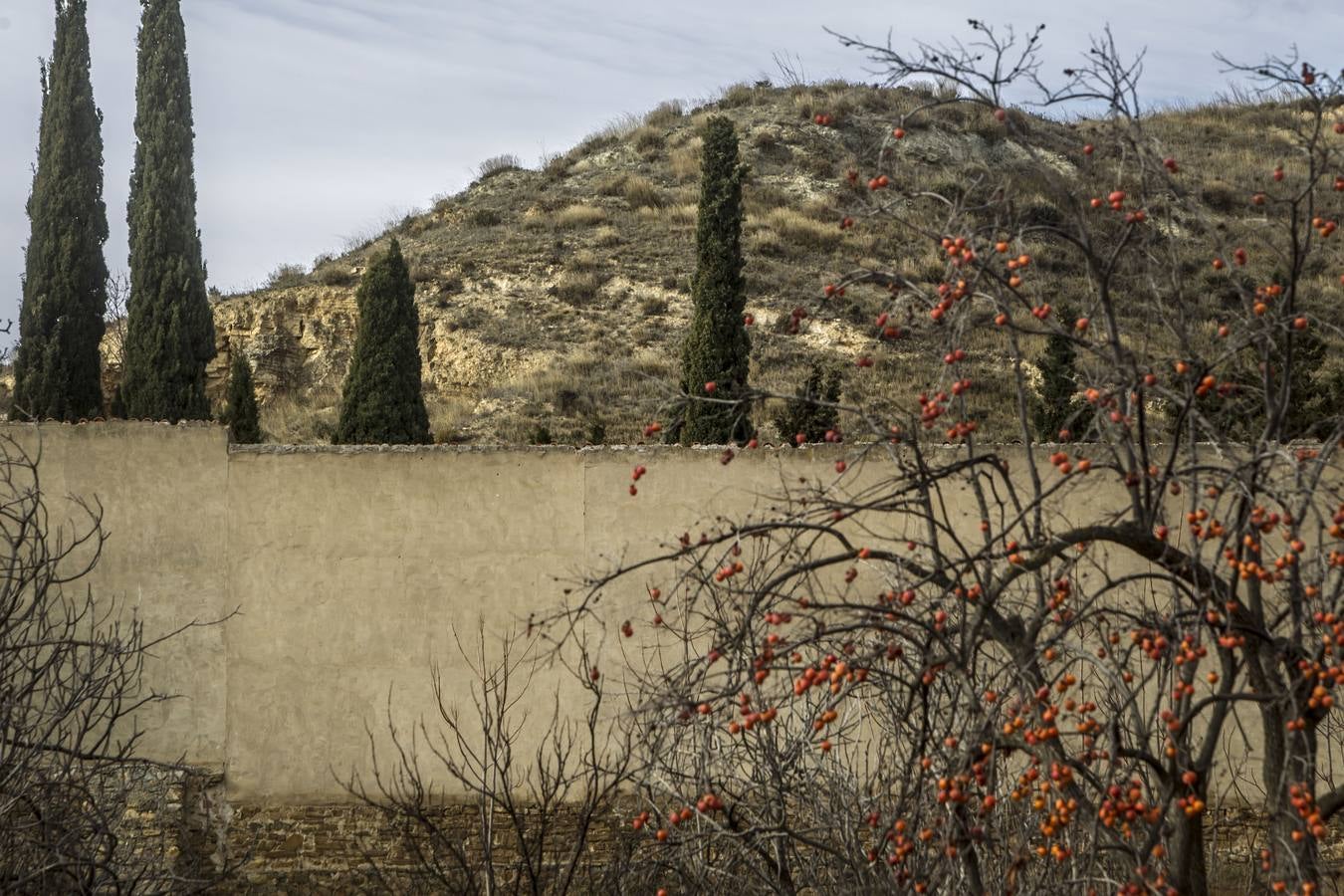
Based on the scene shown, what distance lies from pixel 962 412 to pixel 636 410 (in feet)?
60.6

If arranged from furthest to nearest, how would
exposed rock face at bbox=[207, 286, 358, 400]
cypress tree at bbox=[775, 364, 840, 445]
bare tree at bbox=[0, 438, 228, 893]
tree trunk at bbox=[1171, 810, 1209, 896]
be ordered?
exposed rock face at bbox=[207, 286, 358, 400], cypress tree at bbox=[775, 364, 840, 445], bare tree at bbox=[0, 438, 228, 893], tree trunk at bbox=[1171, 810, 1209, 896]

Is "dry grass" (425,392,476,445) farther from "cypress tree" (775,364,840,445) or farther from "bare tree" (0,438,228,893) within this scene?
"bare tree" (0,438,228,893)

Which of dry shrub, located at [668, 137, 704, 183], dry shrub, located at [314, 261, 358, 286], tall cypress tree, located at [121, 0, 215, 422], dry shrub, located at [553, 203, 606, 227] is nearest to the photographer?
tall cypress tree, located at [121, 0, 215, 422]

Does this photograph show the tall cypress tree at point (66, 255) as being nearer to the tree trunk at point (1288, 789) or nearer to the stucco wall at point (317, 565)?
the stucco wall at point (317, 565)

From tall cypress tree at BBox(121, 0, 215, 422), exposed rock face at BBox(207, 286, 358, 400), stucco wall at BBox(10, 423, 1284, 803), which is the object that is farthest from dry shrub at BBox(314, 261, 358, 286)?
stucco wall at BBox(10, 423, 1284, 803)

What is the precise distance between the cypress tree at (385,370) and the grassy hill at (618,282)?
236 cm

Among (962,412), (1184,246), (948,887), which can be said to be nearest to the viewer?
(962,412)

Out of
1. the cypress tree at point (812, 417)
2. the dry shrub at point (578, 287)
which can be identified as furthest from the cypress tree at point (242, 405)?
the dry shrub at point (578, 287)

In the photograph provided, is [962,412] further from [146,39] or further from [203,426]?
[146,39]

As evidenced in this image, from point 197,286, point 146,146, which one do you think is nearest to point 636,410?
point 197,286

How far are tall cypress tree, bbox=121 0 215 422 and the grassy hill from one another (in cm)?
247

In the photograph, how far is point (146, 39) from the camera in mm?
23688

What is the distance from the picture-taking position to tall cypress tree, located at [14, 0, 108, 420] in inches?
878

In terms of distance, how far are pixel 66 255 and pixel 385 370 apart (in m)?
5.20
